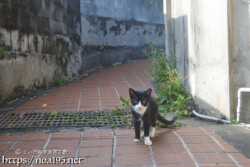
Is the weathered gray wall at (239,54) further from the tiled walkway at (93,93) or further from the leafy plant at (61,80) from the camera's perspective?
the leafy plant at (61,80)

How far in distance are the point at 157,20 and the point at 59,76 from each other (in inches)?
245

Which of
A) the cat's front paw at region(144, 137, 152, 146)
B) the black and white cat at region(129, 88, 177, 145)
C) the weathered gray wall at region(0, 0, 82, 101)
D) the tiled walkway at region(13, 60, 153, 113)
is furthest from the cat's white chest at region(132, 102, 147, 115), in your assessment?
the weathered gray wall at region(0, 0, 82, 101)

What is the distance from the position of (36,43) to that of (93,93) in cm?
175

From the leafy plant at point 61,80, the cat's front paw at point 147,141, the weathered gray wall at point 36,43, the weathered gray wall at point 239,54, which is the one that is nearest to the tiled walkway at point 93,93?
the leafy plant at point 61,80

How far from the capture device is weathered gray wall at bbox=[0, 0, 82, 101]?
16.5 feet

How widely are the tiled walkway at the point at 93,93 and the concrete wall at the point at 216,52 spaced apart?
1.51 meters

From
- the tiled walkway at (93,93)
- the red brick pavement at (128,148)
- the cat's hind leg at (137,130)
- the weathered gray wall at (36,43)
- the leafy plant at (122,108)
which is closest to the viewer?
the red brick pavement at (128,148)

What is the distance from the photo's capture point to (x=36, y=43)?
604 cm

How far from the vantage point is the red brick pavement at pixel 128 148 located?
262 cm

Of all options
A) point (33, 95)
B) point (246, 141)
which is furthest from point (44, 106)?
point (246, 141)

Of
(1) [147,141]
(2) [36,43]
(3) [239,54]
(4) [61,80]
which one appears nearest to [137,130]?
(1) [147,141]

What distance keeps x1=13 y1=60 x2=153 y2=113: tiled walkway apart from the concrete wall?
1.51 meters

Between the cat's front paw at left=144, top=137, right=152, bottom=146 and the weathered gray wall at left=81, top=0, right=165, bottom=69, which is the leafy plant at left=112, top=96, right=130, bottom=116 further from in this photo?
the weathered gray wall at left=81, top=0, right=165, bottom=69

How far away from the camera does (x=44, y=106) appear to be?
15.7 feet
